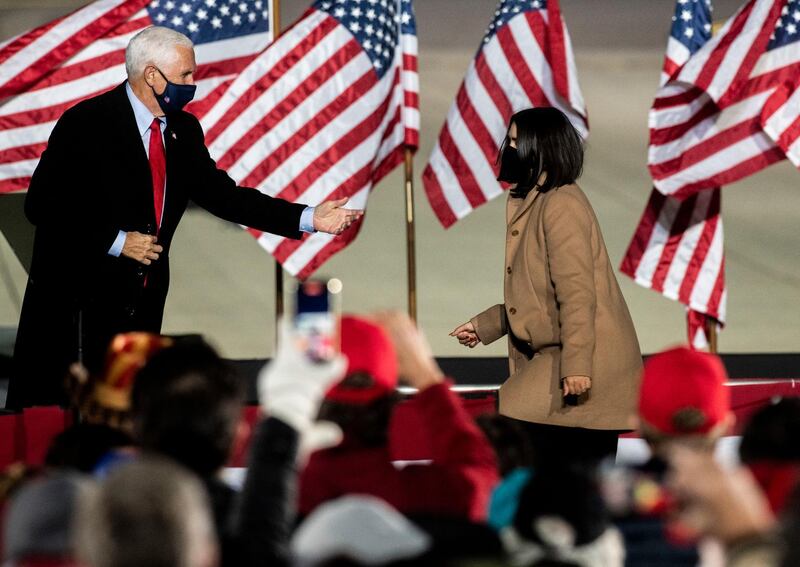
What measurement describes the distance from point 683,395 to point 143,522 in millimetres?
1131

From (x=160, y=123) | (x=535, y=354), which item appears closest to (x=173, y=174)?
(x=160, y=123)

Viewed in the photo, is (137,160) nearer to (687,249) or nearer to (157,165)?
(157,165)

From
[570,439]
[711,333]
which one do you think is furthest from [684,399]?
[711,333]

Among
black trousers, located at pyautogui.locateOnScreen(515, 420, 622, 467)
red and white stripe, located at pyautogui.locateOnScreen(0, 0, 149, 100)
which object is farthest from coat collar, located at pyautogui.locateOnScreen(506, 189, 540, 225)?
red and white stripe, located at pyautogui.locateOnScreen(0, 0, 149, 100)

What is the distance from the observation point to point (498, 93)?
642 cm

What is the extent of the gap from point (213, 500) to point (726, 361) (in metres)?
7.89

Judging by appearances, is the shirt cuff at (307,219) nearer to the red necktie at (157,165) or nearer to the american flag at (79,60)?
the red necktie at (157,165)

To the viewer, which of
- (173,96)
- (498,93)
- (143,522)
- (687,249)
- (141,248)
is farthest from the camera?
(687,249)

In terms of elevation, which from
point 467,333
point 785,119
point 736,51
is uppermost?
point 736,51

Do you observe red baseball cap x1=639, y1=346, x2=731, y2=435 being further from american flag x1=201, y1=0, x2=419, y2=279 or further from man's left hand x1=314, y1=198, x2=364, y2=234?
american flag x1=201, y1=0, x2=419, y2=279

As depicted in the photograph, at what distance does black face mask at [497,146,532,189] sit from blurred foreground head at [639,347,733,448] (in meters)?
1.90

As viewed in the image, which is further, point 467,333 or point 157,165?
point 157,165

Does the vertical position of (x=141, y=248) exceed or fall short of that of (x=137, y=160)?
it falls short

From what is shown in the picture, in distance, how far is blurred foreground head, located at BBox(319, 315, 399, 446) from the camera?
2283 mm
